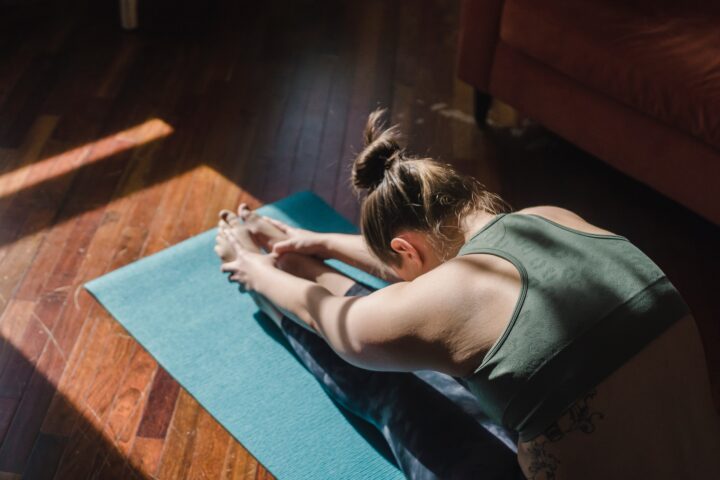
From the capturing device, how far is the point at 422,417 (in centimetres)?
151

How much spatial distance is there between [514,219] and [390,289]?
0.24 m

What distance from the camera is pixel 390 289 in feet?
4.43

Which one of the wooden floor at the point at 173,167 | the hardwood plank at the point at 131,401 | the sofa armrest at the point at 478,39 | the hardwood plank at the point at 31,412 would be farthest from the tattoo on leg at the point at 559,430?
the sofa armrest at the point at 478,39

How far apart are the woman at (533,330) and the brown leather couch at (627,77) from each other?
77 centimetres

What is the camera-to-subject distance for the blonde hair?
1.35m

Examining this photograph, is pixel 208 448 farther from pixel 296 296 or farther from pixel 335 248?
pixel 335 248

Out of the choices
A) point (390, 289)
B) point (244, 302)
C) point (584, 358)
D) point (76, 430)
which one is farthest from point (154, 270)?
point (584, 358)

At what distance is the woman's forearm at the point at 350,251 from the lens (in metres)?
1.81

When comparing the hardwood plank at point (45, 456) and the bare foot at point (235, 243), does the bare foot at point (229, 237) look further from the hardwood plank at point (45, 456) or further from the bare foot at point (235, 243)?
the hardwood plank at point (45, 456)

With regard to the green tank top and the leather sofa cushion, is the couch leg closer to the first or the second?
the leather sofa cushion

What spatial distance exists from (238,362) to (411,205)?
63 cm

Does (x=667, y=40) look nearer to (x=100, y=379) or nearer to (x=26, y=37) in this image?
(x=100, y=379)

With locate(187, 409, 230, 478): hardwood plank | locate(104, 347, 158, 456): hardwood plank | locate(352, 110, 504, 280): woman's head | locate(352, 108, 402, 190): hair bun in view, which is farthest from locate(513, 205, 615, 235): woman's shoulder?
locate(104, 347, 158, 456): hardwood plank

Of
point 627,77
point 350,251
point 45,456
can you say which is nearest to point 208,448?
point 45,456
